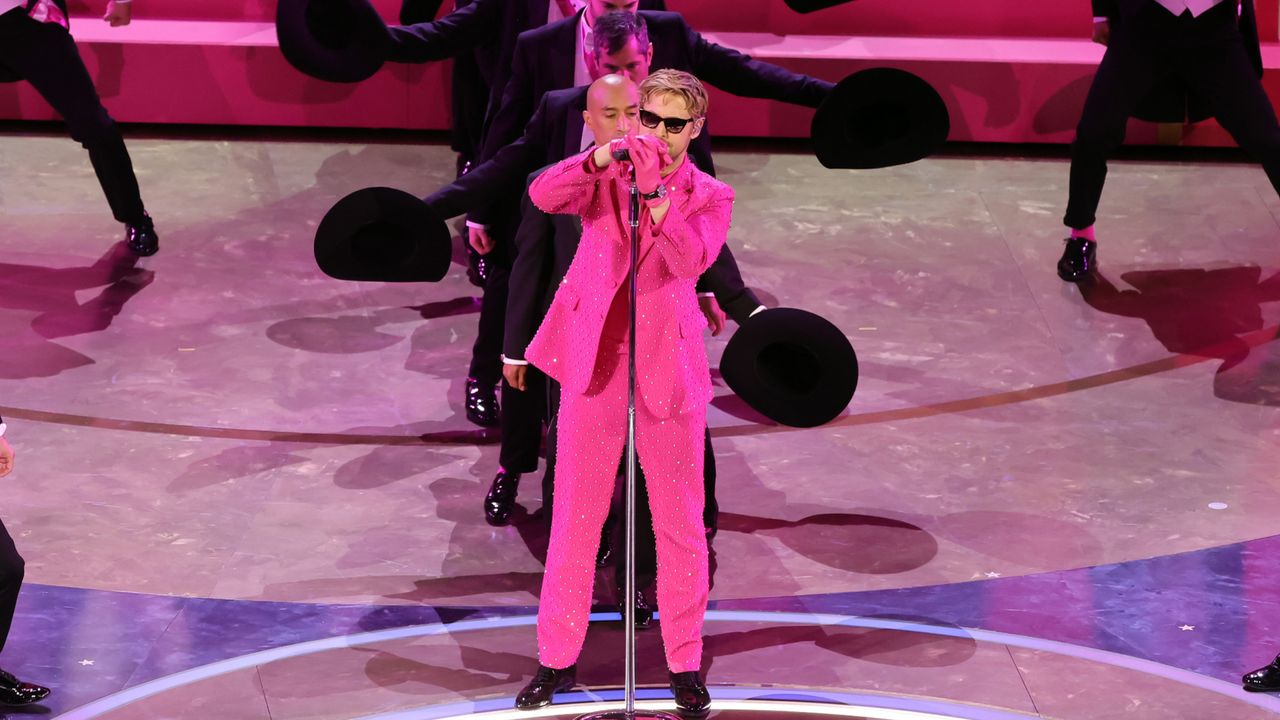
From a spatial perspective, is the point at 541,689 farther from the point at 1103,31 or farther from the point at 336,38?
the point at 1103,31

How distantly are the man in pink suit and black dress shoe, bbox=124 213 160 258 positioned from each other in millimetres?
3544

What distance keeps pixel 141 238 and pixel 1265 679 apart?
4836 millimetres

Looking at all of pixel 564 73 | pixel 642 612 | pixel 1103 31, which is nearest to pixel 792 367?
pixel 642 612

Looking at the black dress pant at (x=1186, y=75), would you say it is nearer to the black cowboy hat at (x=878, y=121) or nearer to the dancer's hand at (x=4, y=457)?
the black cowboy hat at (x=878, y=121)

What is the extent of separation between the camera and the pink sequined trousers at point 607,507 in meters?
4.02

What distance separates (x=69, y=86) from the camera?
22.4ft

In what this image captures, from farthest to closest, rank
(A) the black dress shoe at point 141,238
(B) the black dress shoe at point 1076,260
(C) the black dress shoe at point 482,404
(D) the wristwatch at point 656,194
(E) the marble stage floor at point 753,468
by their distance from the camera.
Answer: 1. (A) the black dress shoe at point 141,238
2. (B) the black dress shoe at point 1076,260
3. (C) the black dress shoe at point 482,404
4. (E) the marble stage floor at point 753,468
5. (D) the wristwatch at point 656,194

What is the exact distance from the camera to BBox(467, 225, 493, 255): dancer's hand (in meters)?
5.16

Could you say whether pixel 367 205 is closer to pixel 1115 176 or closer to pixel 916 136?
pixel 916 136

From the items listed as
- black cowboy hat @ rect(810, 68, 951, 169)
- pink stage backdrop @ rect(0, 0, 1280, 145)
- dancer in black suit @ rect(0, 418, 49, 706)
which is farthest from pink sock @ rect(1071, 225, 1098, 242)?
dancer in black suit @ rect(0, 418, 49, 706)

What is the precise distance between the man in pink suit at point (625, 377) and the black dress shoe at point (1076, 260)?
10.8 feet

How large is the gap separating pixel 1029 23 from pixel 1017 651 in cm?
510

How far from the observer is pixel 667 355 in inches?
157

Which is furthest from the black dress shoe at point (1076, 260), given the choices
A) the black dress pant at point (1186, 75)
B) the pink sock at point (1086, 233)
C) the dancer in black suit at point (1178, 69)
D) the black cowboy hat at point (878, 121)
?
the black cowboy hat at point (878, 121)
